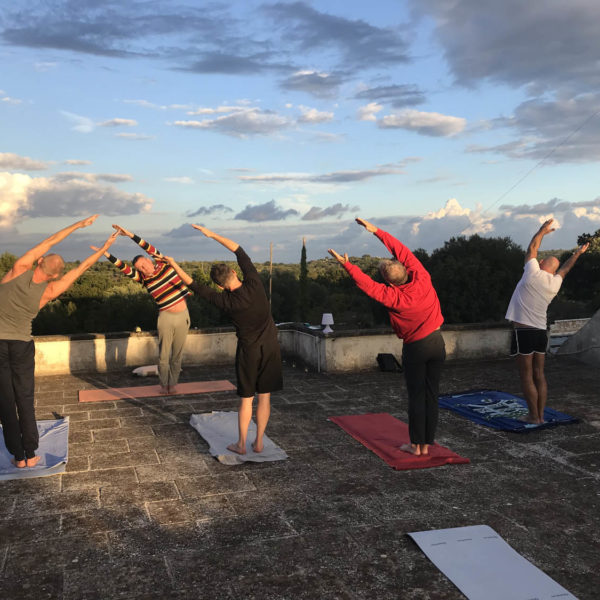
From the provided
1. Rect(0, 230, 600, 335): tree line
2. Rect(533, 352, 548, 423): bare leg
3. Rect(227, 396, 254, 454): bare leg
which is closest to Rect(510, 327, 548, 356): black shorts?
Rect(533, 352, 548, 423): bare leg

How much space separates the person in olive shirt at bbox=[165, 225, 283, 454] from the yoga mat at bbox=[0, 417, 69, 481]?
4.22 feet

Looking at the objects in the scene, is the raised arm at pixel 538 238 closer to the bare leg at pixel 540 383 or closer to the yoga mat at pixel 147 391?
the bare leg at pixel 540 383

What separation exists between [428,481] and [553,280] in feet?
7.69

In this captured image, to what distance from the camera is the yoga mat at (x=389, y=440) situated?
4.46m

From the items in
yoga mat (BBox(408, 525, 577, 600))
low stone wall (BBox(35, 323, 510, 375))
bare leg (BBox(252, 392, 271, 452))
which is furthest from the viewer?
low stone wall (BBox(35, 323, 510, 375))

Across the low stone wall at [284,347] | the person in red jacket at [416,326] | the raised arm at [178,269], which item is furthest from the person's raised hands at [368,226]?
the low stone wall at [284,347]

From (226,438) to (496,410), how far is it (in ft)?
9.21

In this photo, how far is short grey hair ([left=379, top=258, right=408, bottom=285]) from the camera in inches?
171

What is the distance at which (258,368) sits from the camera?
4578mm

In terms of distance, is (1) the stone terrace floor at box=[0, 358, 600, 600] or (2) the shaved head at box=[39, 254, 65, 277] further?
(2) the shaved head at box=[39, 254, 65, 277]

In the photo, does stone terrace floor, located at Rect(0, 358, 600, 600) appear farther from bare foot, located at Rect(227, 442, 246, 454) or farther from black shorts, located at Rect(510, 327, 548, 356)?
black shorts, located at Rect(510, 327, 548, 356)

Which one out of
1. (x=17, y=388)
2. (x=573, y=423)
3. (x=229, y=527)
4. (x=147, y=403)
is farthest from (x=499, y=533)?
(x=147, y=403)

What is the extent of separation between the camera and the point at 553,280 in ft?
17.6

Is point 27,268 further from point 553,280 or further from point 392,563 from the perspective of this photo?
point 553,280
